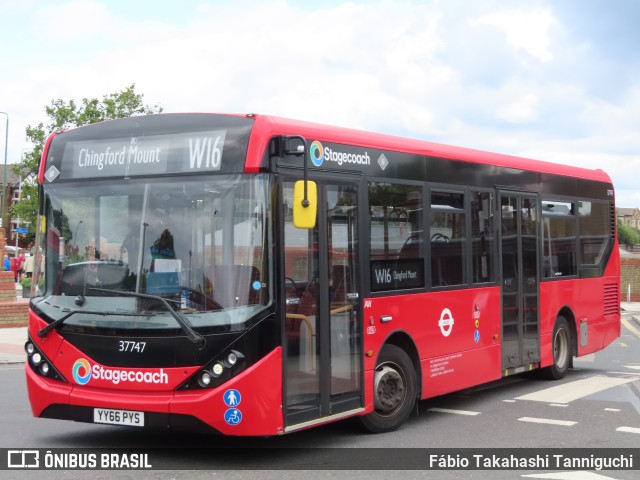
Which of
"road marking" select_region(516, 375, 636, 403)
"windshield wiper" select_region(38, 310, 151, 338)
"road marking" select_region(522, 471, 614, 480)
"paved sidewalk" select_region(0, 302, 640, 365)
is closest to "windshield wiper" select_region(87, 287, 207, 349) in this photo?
"windshield wiper" select_region(38, 310, 151, 338)

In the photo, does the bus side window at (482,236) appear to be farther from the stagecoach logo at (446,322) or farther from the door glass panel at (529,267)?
the door glass panel at (529,267)

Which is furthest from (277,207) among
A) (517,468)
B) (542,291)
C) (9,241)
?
(9,241)

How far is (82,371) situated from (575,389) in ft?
23.1

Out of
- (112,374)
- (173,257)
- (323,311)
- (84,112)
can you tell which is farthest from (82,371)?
(84,112)

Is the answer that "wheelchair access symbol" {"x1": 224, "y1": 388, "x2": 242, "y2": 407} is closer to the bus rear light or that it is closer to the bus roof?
the bus rear light

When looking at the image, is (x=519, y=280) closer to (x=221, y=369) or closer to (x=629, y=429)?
(x=629, y=429)

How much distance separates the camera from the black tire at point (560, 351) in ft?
41.4

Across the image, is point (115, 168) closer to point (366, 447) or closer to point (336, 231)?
point (336, 231)

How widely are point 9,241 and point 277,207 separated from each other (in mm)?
103513

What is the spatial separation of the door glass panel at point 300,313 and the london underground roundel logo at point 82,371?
1636mm

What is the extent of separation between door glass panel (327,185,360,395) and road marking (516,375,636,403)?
375cm

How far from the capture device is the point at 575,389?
11906 mm

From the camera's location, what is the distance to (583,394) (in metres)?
11.4

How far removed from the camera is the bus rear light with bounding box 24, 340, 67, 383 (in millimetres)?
7533
